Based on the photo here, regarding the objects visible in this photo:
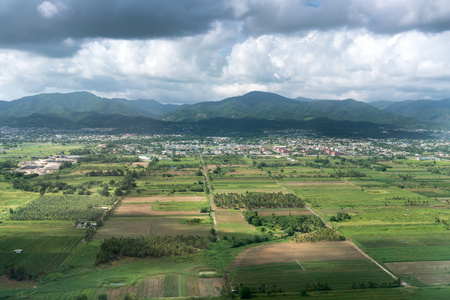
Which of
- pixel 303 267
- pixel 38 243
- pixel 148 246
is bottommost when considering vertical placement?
pixel 303 267

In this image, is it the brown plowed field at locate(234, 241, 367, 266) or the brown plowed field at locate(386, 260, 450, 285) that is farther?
the brown plowed field at locate(234, 241, 367, 266)

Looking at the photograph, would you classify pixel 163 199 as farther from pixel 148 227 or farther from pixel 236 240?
pixel 236 240

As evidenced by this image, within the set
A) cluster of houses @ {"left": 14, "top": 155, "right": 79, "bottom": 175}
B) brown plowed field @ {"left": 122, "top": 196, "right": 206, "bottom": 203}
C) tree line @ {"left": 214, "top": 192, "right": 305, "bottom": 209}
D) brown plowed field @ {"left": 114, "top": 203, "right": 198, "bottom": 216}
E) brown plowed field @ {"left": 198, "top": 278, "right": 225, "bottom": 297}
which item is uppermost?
cluster of houses @ {"left": 14, "top": 155, "right": 79, "bottom": 175}

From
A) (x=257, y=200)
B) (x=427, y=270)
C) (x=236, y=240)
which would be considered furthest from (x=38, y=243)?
(x=427, y=270)

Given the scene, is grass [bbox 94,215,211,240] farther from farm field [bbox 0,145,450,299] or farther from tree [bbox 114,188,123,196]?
tree [bbox 114,188,123,196]

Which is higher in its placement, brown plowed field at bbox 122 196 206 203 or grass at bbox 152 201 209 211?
brown plowed field at bbox 122 196 206 203

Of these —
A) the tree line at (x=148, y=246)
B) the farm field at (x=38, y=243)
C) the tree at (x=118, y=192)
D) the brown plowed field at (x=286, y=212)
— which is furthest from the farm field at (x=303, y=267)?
the tree at (x=118, y=192)

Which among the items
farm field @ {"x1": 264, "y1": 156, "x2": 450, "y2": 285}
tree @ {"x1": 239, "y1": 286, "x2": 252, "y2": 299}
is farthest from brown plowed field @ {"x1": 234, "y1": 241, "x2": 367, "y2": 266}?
tree @ {"x1": 239, "y1": 286, "x2": 252, "y2": 299}

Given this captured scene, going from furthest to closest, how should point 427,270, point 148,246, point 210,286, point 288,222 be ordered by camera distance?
point 288,222 < point 148,246 < point 427,270 < point 210,286

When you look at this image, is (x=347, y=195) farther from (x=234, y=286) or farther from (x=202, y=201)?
(x=234, y=286)
